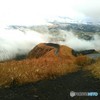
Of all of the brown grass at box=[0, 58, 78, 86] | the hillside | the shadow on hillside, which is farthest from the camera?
the brown grass at box=[0, 58, 78, 86]

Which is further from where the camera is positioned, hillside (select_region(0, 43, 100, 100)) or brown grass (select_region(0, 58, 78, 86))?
brown grass (select_region(0, 58, 78, 86))

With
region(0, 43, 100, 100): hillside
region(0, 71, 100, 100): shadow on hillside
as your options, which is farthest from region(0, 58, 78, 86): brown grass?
region(0, 71, 100, 100): shadow on hillside

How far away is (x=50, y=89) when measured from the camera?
20.0m

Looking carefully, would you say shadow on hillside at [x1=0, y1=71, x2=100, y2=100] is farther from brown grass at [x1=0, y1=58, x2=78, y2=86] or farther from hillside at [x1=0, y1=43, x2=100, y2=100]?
brown grass at [x1=0, y1=58, x2=78, y2=86]

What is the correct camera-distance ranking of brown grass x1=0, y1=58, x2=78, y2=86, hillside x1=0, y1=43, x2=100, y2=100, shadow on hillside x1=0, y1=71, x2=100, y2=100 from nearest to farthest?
shadow on hillside x1=0, y1=71, x2=100, y2=100 < hillside x1=0, y1=43, x2=100, y2=100 < brown grass x1=0, y1=58, x2=78, y2=86

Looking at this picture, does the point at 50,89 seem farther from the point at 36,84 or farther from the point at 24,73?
the point at 24,73

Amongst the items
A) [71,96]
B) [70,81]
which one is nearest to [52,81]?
[70,81]

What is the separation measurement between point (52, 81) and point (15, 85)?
3.38 meters

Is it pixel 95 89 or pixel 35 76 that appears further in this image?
pixel 35 76

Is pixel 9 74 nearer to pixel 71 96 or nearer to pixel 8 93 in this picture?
pixel 8 93

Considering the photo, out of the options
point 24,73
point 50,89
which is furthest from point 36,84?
point 24,73

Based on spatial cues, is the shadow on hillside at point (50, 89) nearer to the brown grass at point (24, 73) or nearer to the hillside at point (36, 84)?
the hillside at point (36, 84)

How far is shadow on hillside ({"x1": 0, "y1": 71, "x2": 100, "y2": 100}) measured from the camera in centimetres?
1777

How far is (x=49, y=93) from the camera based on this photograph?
18766 mm
